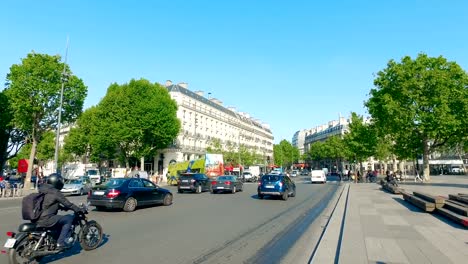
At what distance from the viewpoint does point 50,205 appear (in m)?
6.57

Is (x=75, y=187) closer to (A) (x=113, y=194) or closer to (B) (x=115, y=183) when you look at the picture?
(B) (x=115, y=183)

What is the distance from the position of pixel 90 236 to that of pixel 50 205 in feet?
4.71

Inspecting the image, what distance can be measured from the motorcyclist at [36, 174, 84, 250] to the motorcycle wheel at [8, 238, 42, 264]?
0.36 m

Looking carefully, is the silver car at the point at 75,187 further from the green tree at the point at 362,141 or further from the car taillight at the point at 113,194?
the green tree at the point at 362,141

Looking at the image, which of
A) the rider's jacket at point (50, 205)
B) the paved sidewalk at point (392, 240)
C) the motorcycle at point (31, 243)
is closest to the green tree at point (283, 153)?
the paved sidewalk at point (392, 240)

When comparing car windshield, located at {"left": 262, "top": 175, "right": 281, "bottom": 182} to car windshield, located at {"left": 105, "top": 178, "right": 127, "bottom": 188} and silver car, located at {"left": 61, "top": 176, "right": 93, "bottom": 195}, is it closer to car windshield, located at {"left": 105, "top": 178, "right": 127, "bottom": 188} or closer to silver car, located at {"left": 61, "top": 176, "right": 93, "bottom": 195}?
car windshield, located at {"left": 105, "top": 178, "right": 127, "bottom": 188}

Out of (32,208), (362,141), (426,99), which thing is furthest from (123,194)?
(362,141)

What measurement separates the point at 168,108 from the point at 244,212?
1604 inches

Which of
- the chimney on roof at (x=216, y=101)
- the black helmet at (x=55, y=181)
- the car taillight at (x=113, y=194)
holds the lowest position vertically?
the car taillight at (x=113, y=194)

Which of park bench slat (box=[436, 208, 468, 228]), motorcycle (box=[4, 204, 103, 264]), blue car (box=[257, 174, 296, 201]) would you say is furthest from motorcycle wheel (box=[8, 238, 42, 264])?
blue car (box=[257, 174, 296, 201])

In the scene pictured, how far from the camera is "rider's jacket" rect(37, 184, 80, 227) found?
6461mm

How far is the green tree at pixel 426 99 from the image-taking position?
1470 inches

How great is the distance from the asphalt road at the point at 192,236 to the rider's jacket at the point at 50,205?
84 cm

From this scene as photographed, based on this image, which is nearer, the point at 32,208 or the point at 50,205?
the point at 32,208
